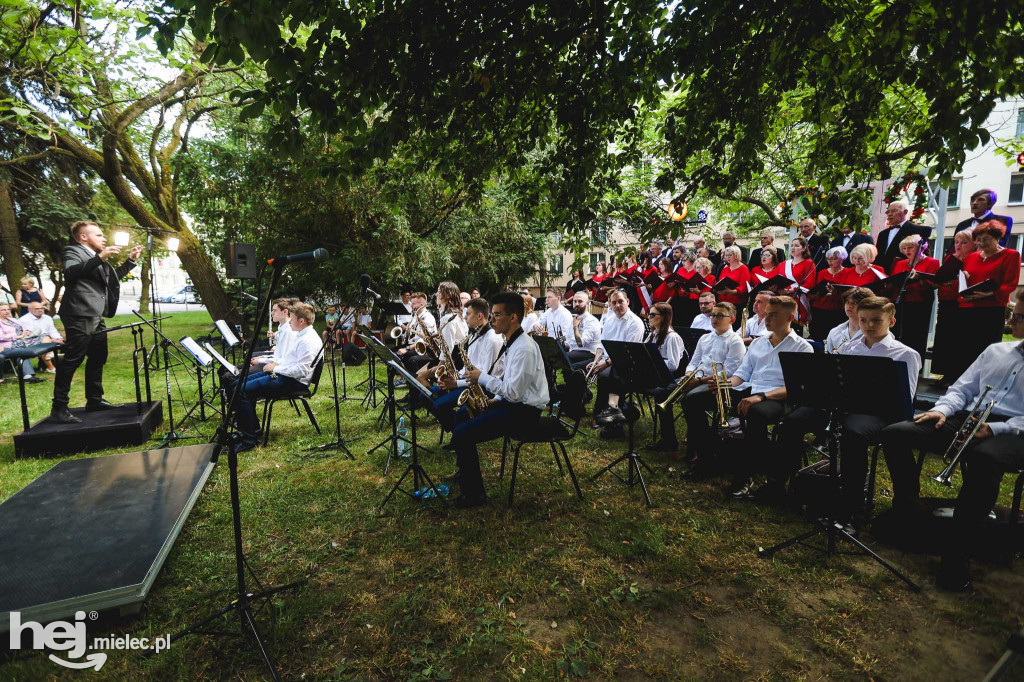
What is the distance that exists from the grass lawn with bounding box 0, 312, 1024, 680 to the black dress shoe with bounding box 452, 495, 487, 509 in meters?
0.12

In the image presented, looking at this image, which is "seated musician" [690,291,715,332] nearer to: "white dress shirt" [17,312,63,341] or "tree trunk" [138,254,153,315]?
"white dress shirt" [17,312,63,341]

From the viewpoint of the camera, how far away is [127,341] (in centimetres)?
1805

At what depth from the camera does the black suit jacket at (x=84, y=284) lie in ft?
19.9

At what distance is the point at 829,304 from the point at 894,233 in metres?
1.47

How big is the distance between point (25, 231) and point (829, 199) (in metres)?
24.0

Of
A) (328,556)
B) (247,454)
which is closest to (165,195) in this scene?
(247,454)

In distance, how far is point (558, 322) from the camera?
32.0ft

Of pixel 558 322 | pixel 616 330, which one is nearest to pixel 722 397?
pixel 616 330

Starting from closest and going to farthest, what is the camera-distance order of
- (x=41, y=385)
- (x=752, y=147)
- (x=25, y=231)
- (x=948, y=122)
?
(x=948, y=122) → (x=752, y=147) → (x=41, y=385) → (x=25, y=231)

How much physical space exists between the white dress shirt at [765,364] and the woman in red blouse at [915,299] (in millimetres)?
3259

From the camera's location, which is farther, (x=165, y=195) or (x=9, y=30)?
(x=165, y=195)

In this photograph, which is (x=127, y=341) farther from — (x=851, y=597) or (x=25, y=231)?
(x=851, y=597)

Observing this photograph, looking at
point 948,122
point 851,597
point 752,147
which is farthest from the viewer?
point 752,147

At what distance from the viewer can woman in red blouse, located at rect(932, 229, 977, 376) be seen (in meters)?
6.34
